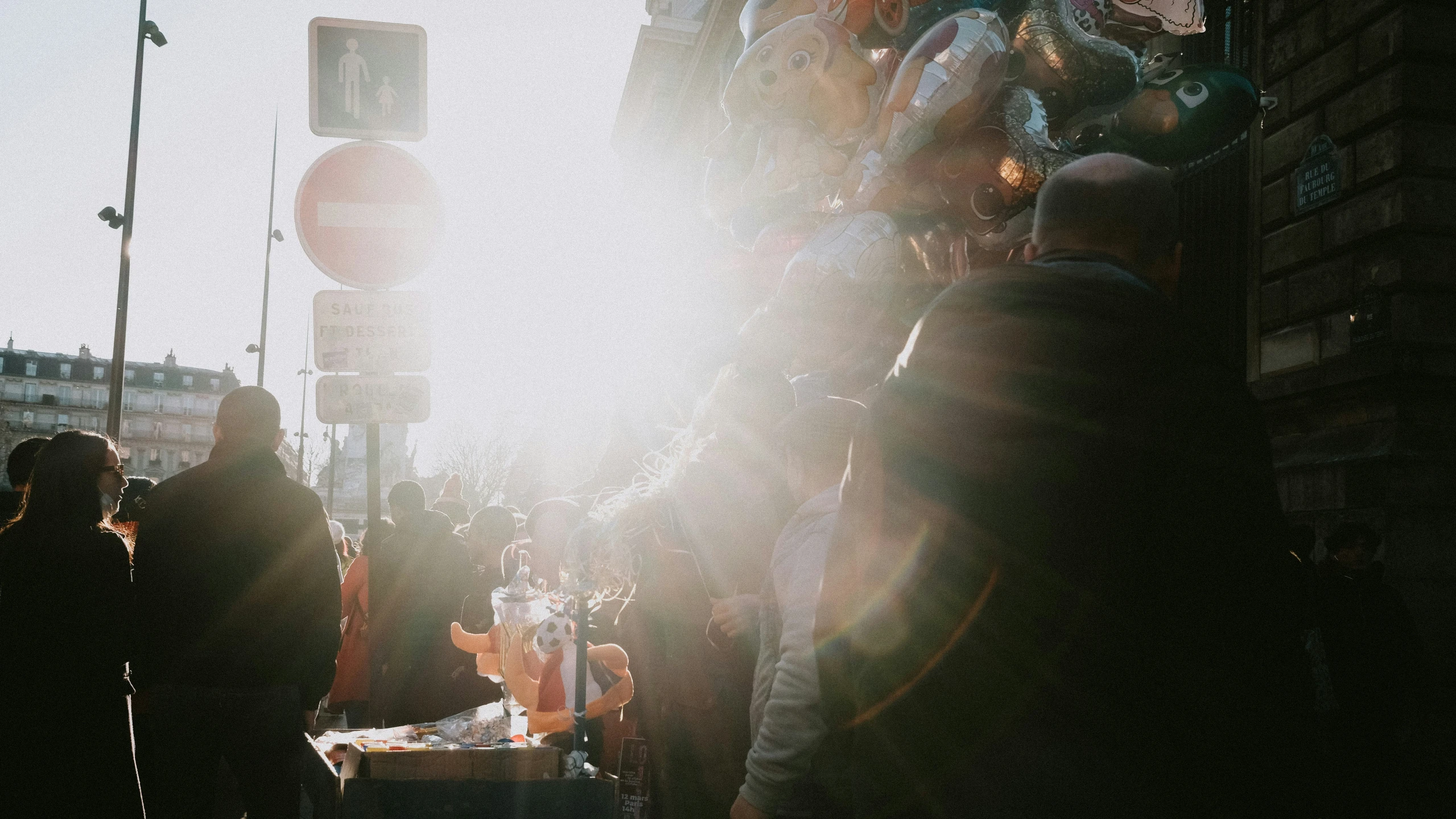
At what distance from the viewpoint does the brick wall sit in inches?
262

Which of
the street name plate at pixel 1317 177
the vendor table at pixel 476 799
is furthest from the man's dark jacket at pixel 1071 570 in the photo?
the street name plate at pixel 1317 177

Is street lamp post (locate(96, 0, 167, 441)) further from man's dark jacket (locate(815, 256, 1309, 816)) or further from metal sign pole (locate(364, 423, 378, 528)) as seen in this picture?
man's dark jacket (locate(815, 256, 1309, 816))

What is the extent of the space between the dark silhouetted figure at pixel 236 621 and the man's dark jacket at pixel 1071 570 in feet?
9.15

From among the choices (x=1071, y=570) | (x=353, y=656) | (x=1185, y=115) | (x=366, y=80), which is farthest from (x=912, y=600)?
(x=353, y=656)

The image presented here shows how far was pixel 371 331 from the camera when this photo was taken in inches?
169

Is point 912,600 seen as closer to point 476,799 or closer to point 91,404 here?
point 476,799

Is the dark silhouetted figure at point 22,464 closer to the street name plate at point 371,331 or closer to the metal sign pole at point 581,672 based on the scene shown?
the street name plate at point 371,331

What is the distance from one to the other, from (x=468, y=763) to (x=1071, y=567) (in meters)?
2.37

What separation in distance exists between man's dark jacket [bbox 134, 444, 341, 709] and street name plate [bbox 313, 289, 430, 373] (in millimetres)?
491

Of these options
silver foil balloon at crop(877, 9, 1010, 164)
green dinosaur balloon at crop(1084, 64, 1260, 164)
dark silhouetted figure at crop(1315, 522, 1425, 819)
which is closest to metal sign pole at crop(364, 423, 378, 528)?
silver foil balloon at crop(877, 9, 1010, 164)

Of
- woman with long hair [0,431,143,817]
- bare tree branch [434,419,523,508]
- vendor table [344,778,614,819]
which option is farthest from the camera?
bare tree branch [434,419,523,508]

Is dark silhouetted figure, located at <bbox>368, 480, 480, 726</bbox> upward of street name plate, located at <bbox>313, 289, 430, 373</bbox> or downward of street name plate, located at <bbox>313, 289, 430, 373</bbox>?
downward

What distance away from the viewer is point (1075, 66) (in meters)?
4.34

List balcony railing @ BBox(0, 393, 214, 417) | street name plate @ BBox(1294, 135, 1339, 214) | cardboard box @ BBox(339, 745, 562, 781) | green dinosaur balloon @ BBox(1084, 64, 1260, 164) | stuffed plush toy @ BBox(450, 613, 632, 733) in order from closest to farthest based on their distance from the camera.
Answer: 1. cardboard box @ BBox(339, 745, 562, 781)
2. stuffed plush toy @ BBox(450, 613, 632, 733)
3. green dinosaur balloon @ BBox(1084, 64, 1260, 164)
4. street name plate @ BBox(1294, 135, 1339, 214)
5. balcony railing @ BBox(0, 393, 214, 417)
